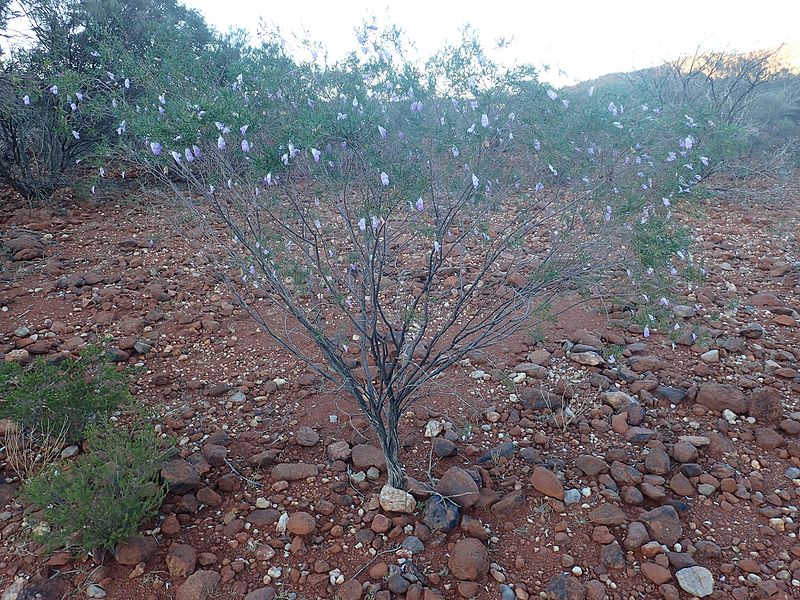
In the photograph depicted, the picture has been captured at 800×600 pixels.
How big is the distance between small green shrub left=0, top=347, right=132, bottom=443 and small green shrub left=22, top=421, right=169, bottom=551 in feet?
1.48

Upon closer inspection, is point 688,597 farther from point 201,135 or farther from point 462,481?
point 201,135

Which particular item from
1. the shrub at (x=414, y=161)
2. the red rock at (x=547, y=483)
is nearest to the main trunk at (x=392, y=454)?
the shrub at (x=414, y=161)

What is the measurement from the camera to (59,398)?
3.20 metres


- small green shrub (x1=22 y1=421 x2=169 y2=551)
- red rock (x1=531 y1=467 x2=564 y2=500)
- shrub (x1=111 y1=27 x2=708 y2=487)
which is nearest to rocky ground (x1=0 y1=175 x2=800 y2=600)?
red rock (x1=531 y1=467 x2=564 y2=500)

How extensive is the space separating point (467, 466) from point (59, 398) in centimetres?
245

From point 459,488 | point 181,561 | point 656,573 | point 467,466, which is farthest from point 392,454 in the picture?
point 656,573

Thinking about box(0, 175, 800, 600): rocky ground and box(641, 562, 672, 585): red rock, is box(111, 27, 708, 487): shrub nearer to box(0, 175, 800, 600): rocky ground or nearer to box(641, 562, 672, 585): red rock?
box(0, 175, 800, 600): rocky ground

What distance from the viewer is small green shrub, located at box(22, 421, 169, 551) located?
8.14ft

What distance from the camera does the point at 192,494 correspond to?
118 inches

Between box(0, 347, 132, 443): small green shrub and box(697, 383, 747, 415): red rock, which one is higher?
box(0, 347, 132, 443): small green shrub

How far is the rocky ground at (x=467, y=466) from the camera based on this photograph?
253 cm

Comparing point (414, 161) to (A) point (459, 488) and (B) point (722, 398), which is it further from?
(B) point (722, 398)

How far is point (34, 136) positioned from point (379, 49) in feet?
20.8

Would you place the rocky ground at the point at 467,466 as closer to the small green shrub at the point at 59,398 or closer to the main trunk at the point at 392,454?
the main trunk at the point at 392,454
